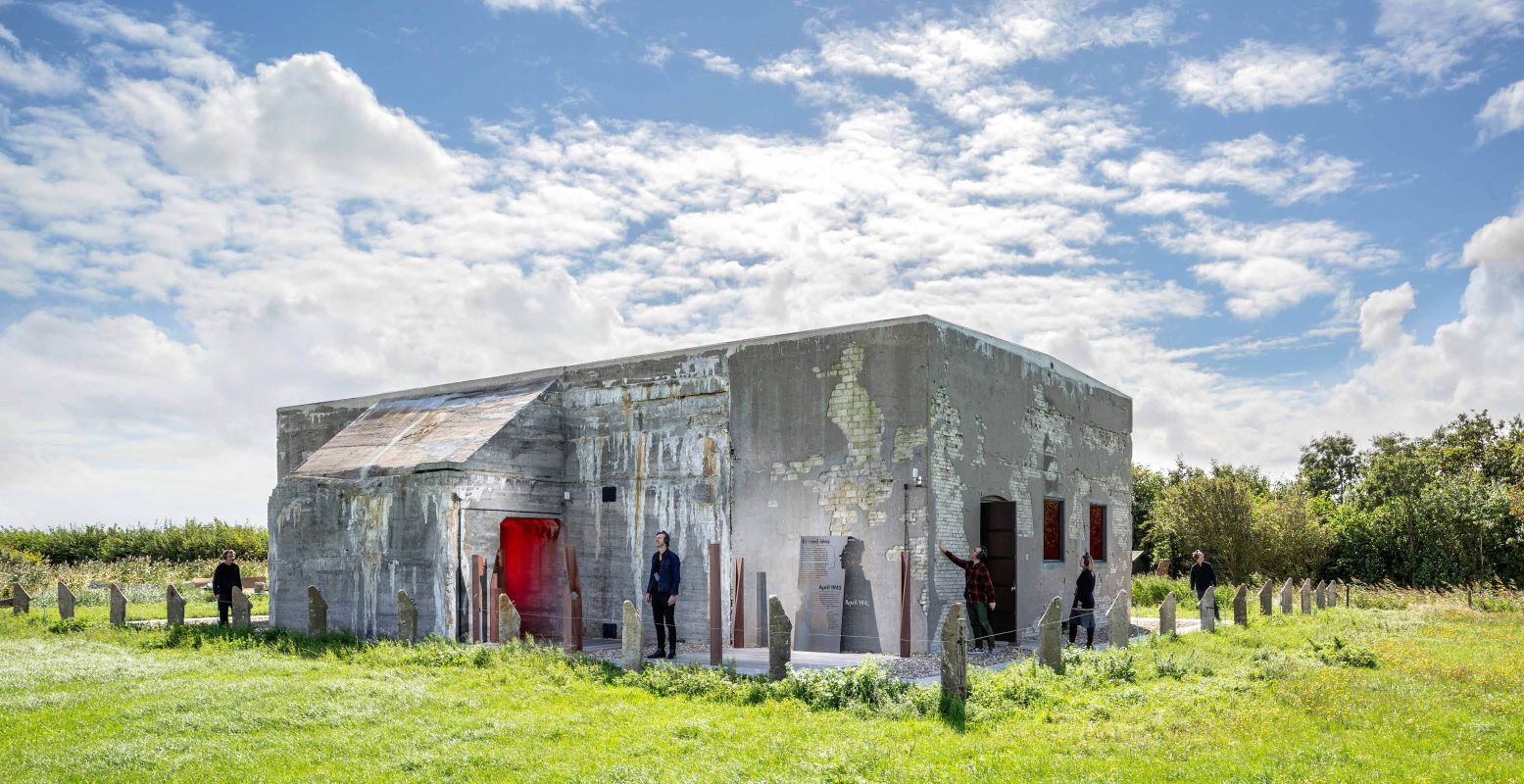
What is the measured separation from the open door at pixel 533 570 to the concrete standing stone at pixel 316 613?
290 cm

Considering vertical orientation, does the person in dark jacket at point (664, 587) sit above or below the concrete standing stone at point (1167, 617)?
above

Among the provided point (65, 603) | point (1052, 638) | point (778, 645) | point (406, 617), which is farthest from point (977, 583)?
point (65, 603)

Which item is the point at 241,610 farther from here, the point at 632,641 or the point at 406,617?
the point at 632,641

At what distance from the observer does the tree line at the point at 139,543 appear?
122ft

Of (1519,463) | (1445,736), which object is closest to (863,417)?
(1445,736)

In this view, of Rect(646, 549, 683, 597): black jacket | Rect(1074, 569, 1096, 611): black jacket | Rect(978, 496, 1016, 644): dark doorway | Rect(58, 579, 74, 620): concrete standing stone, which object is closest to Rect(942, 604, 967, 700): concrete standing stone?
Rect(646, 549, 683, 597): black jacket

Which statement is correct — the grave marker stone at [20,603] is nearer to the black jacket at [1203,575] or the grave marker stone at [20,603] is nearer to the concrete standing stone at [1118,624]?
the concrete standing stone at [1118,624]

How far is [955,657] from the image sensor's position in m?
11.0

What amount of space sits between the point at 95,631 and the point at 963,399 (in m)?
15.3

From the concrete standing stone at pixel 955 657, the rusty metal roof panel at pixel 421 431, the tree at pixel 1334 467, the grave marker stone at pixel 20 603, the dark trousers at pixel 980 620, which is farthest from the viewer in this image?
the tree at pixel 1334 467

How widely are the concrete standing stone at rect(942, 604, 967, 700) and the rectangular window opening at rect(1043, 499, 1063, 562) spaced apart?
899cm

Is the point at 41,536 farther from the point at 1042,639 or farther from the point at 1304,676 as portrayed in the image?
the point at 1304,676

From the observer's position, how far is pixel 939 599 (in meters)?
15.8

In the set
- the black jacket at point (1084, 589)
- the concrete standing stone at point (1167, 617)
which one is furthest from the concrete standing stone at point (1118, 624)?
the concrete standing stone at point (1167, 617)
